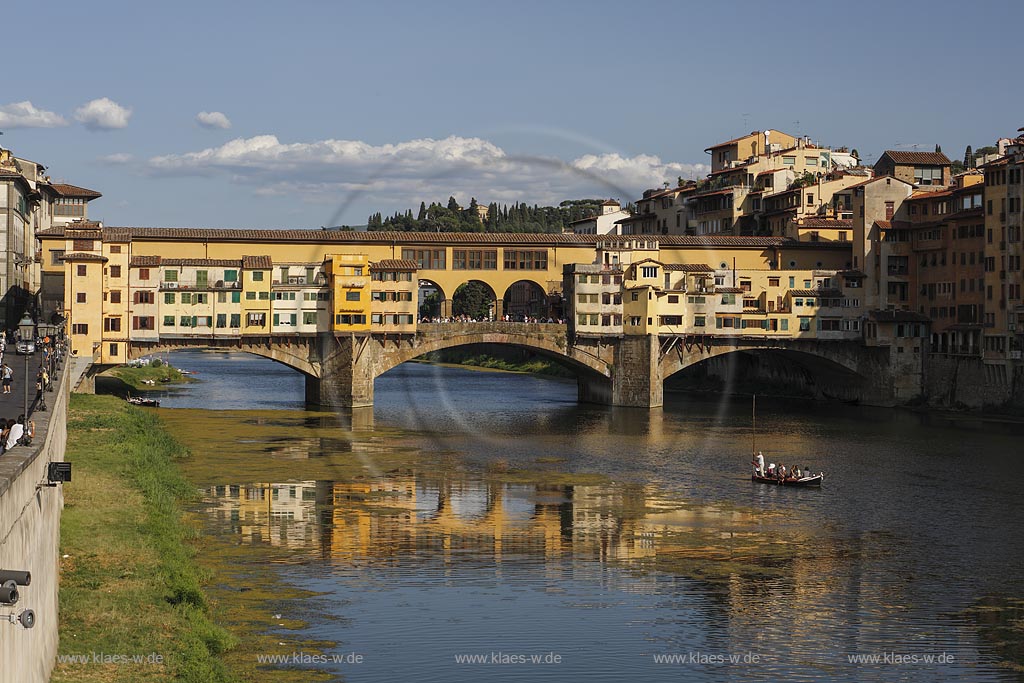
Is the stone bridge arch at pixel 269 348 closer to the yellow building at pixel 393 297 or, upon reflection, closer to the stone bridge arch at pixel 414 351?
the stone bridge arch at pixel 414 351

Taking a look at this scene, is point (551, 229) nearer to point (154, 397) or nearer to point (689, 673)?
point (154, 397)

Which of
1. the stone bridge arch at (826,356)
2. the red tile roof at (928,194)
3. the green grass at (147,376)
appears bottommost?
the green grass at (147,376)

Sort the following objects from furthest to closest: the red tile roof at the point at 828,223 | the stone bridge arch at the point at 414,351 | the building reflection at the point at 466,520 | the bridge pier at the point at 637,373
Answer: the red tile roof at the point at 828,223 → the bridge pier at the point at 637,373 → the stone bridge arch at the point at 414,351 → the building reflection at the point at 466,520

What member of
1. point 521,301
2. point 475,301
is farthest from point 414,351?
→ point 521,301

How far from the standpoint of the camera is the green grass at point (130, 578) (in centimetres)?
2772

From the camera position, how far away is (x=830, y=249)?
110062 mm

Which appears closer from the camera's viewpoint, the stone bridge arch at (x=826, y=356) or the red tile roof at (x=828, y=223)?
the stone bridge arch at (x=826, y=356)

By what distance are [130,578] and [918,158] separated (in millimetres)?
102293

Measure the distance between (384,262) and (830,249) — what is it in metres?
37.8

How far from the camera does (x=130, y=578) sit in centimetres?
Result: 3303

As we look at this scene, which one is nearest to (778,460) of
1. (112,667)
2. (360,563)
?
(360,563)

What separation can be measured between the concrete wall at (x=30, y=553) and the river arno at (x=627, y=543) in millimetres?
7487

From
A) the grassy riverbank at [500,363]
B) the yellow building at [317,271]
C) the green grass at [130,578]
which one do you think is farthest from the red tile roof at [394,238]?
the green grass at [130,578]

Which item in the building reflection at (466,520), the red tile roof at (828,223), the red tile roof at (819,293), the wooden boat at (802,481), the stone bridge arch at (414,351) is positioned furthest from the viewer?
the red tile roof at (828,223)
